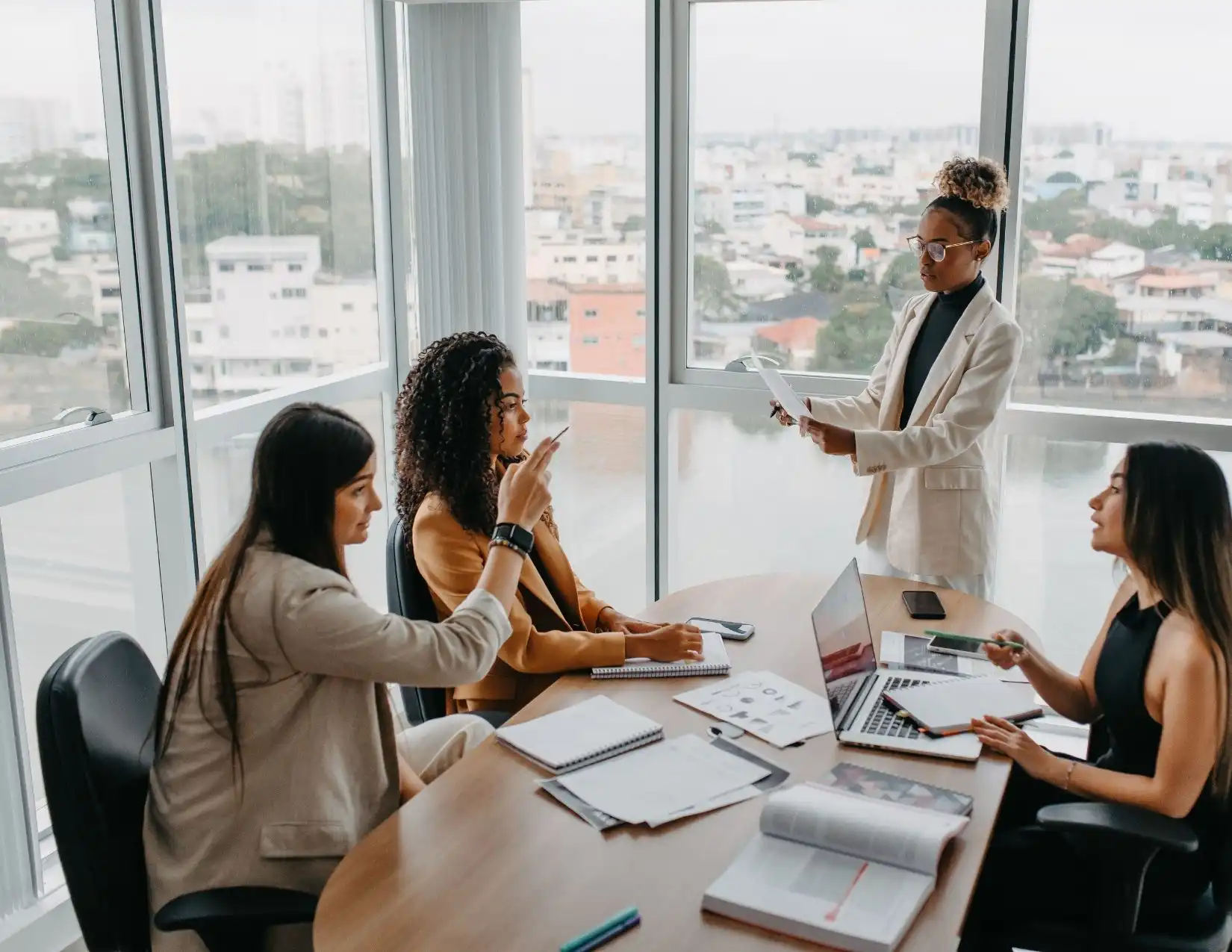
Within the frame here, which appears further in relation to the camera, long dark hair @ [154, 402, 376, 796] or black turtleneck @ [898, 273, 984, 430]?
black turtleneck @ [898, 273, 984, 430]

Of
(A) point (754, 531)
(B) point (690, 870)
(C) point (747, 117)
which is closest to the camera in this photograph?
(B) point (690, 870)

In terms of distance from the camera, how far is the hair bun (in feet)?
10.3

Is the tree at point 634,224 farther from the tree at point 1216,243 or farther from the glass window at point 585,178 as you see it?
the tree at point 1216,243

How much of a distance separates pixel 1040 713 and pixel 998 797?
1.24 feet

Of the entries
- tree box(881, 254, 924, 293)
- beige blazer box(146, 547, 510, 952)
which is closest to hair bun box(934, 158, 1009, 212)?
tree box(881, 254, 924, 293)

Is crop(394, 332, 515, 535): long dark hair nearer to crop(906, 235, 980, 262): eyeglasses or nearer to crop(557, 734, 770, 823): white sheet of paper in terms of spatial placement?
crop(557, 734, 770, 823): white sheet of paper

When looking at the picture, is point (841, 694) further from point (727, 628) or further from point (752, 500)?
point (752, 500)

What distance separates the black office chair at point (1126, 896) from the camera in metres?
1.78

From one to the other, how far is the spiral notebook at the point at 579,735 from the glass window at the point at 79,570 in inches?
49.6

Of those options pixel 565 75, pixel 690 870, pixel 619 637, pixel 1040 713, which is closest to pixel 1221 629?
pixel 1040 713

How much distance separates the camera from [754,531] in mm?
4074

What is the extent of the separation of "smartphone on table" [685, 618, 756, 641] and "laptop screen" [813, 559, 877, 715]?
29cm

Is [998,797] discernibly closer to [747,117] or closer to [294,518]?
[294,518]

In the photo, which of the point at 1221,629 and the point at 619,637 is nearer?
the point at 1221,629
